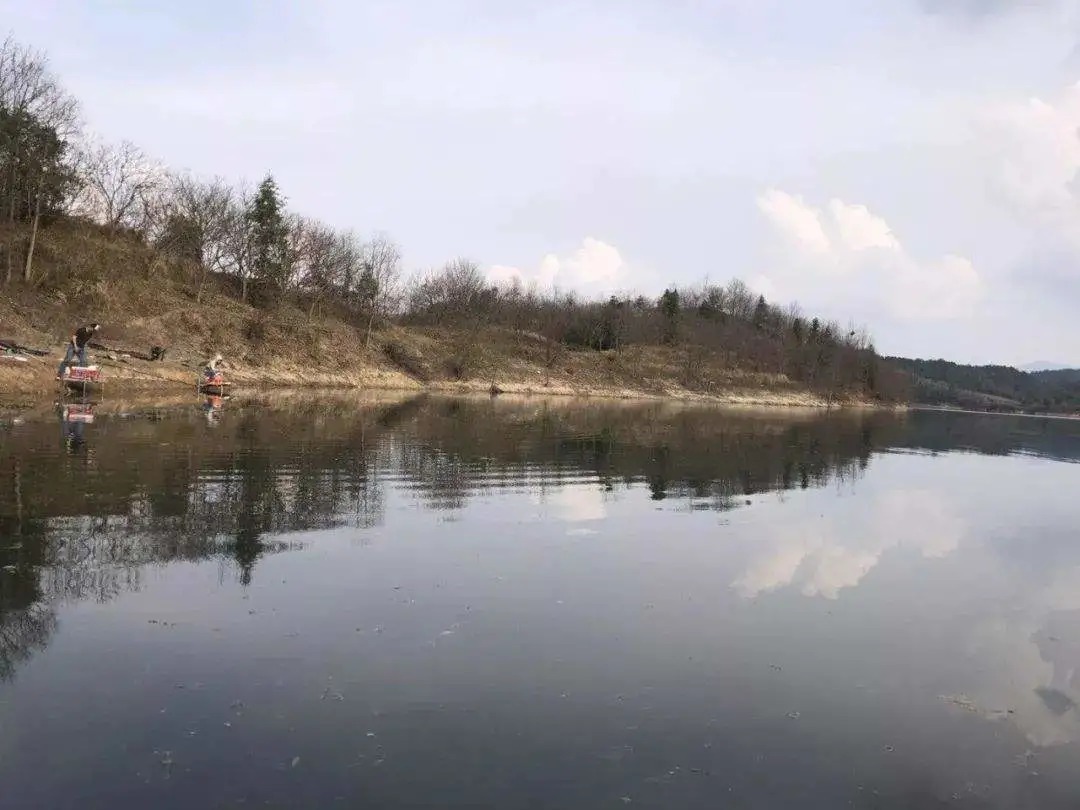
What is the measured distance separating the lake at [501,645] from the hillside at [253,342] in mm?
22767

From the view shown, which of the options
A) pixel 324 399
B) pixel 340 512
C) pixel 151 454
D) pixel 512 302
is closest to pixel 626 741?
pixel 340 512

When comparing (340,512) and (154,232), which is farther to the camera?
(154,232)

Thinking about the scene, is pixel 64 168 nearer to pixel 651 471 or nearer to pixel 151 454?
pixel 151 454

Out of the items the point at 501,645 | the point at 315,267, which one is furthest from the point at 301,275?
the point at 501,645

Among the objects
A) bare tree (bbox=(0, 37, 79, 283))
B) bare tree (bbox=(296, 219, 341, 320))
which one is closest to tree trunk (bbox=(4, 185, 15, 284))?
bare tree (bbox=(0, 37, 79, 283))

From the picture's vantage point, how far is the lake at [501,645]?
6188 mm

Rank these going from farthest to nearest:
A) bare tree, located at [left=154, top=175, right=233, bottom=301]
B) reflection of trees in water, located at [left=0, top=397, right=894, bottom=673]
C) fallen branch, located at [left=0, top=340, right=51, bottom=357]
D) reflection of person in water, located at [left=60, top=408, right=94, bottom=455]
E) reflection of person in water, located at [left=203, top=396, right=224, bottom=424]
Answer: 1. bare tree, located at [left=154, top=175, right=233, bottom=301]
2. fallen branch, located at [left=0, top=340, right=51, bottom=357]
3. reflection of person in water, located at [left=203, top=396, right=224, bottom=424]
4. reflection of person in water, located at [left=60, top=408, right=94, bottom=455]
5. reflection of trees in water, located at [left=0, top=397, right=894, bottom=673]

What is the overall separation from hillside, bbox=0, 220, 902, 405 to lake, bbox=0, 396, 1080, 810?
2277cm

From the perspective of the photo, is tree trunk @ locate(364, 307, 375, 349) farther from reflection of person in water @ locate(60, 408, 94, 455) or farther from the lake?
the lake

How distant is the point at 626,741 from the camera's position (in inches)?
270

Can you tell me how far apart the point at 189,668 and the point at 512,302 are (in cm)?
11153

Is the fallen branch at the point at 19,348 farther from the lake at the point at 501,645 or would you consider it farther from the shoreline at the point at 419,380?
the lake at the point at 501,645

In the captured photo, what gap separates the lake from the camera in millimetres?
6188

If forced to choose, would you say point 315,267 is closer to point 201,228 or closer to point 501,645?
point 201,228
